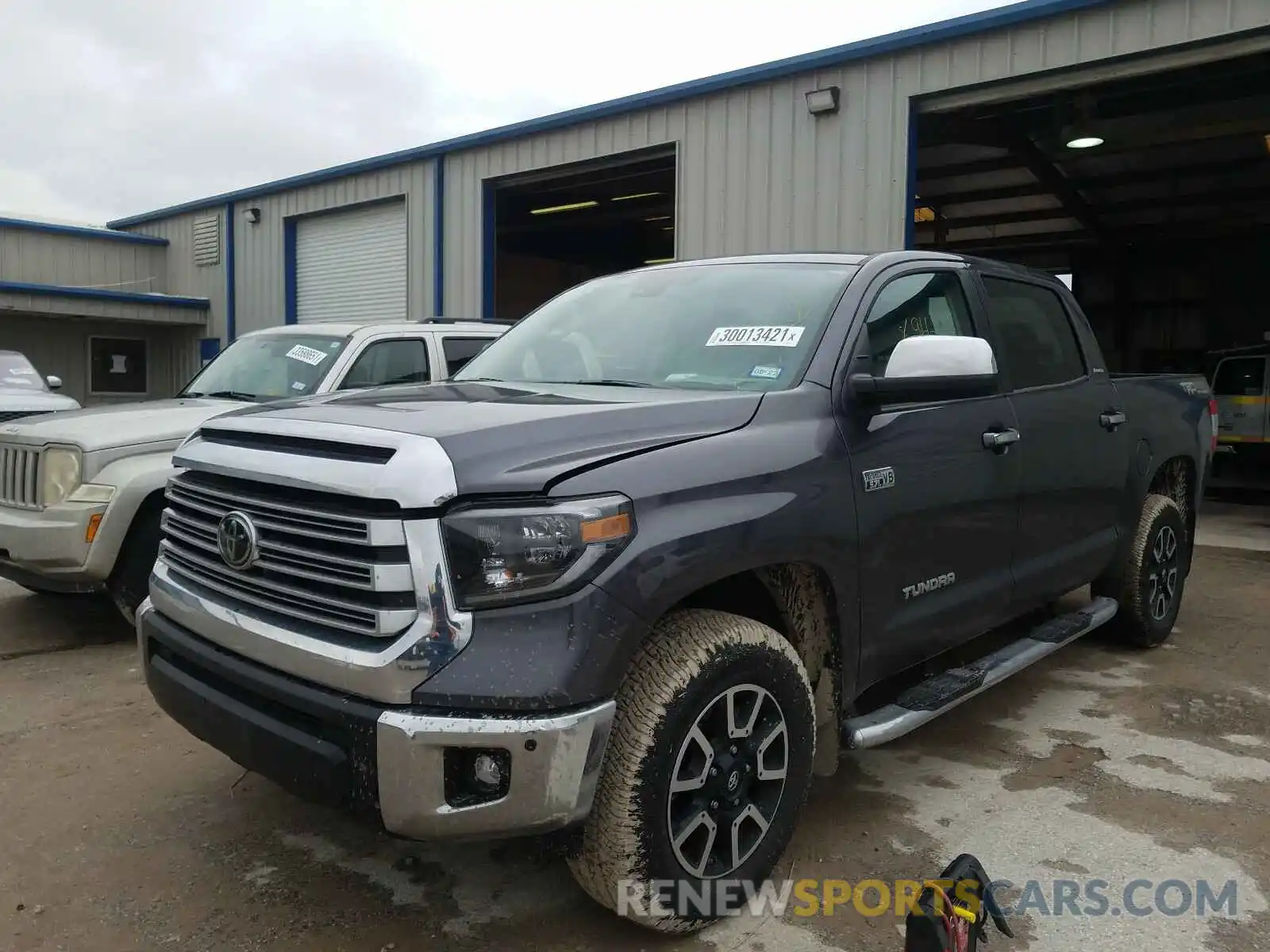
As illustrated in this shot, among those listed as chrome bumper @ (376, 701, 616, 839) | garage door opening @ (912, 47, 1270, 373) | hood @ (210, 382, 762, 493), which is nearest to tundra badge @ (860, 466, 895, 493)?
hood @ (210, 382, 762, 493)

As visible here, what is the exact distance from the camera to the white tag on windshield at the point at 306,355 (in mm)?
5988

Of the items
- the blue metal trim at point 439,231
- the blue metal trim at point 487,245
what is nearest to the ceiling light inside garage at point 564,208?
the blue metal trim at point 439,231

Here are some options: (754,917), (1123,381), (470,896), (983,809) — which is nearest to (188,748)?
(470,896)

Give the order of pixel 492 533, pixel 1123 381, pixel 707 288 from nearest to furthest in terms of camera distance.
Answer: pixel 492 533, pixel 707 288, pixel 1123 381

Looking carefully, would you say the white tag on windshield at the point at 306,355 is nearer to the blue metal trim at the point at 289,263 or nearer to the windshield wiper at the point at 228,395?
the windshield wiper at the point at 228,395

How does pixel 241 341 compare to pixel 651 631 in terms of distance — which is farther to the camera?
pixel 241 341

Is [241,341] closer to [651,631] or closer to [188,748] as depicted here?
[188,748]

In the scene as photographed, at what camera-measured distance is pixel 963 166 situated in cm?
1409

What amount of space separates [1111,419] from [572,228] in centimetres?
1654

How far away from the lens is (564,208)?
58.2ft

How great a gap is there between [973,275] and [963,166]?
11.3m

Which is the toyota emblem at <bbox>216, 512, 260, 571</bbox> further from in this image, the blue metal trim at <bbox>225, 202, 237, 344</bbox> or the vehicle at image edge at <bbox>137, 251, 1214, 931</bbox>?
the blue metal trim at <bbox>225, 202, 237, 344</bbox>

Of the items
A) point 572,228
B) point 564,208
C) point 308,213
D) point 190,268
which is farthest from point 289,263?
point 572,228

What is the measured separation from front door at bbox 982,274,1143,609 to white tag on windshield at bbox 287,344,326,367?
3.89 m
